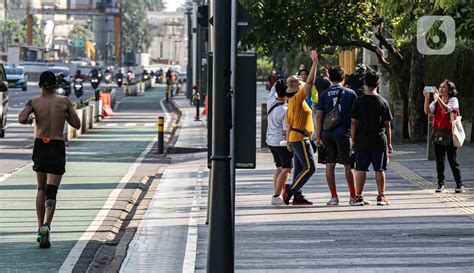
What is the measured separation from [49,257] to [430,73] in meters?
22.2

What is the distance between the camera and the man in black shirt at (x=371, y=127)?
17.2 meters

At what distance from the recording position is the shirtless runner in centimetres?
1407

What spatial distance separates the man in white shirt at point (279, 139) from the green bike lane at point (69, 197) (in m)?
2.42

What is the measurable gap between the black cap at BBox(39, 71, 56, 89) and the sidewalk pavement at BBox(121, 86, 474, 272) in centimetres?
191

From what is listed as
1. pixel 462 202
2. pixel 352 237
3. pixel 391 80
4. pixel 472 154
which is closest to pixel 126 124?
pixel 391 80

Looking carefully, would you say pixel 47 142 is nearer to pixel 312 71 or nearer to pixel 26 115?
pixel 26 115

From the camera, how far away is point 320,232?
49.8 ft

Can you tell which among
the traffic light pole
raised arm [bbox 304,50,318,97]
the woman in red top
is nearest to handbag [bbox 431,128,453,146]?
the woman in red top

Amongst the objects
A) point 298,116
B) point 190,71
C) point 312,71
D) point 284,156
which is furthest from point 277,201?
point 190,71

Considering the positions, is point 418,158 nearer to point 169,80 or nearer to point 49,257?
point 49,257

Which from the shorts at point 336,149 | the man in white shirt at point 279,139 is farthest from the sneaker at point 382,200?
the man in white shirt at point 279,139

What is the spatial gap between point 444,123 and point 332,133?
8.50ft

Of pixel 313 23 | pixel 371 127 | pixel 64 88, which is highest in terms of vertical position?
pixel 313 23

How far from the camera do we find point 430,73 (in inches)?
1357
